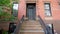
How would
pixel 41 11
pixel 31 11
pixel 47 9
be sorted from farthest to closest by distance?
pixel 31 11
pixel 47 9
pixel 41 11

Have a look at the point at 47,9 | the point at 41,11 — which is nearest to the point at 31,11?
the point at 41,11

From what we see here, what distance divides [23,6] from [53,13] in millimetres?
3107

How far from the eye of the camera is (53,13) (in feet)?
45.0

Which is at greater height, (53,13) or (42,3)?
(42,3)

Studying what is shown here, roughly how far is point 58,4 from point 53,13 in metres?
1.07

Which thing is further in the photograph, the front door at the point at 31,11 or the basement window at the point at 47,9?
the front door at the point at 31,11

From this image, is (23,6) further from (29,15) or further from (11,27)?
(11,27)

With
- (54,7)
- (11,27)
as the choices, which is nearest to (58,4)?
(54,7)

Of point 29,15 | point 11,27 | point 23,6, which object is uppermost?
point 23,6

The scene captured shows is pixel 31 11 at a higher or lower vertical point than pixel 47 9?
lower

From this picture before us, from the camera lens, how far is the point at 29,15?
46.4 feet

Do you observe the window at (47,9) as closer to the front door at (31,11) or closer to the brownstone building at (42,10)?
the brownstone building at (42,10)

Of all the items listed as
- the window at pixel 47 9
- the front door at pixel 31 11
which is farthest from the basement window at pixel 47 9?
the front door at pixel 31 11

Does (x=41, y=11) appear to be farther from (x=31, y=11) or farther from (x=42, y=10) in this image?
(x=31, y=11)
